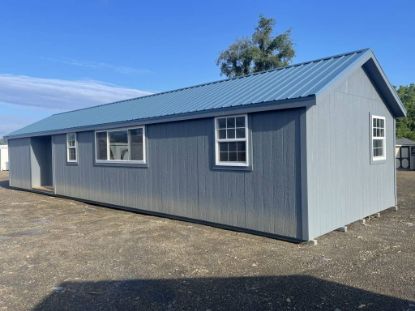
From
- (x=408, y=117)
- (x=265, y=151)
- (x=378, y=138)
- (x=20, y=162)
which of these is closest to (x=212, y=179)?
(x=265, y=151)

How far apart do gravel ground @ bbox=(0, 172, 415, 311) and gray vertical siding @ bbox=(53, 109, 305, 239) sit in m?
0.46

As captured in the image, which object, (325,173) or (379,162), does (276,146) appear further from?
(379,162)

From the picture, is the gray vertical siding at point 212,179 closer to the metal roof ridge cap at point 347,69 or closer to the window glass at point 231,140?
the window glass at point 231,140

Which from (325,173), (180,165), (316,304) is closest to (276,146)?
(325,173)

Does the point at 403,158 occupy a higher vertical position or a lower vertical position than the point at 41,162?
lower

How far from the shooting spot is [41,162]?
694 inches

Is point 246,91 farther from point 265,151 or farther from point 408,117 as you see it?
point 408,117

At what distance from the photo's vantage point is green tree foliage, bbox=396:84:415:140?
41406 millimetres

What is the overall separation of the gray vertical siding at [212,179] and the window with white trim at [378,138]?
3680mm

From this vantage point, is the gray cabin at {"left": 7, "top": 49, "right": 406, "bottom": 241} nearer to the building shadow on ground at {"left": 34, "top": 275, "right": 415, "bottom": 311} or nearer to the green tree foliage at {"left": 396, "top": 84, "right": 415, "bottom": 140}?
the building shadow on ground at {"left": 34, "top": 275, "right": 415, "bottom": 311}

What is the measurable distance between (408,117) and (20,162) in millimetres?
41362

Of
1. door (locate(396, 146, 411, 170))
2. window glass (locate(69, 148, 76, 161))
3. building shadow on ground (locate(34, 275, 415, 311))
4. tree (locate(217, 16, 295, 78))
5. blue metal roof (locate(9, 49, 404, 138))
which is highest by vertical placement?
tree (locate(217, 16, 295, 78))

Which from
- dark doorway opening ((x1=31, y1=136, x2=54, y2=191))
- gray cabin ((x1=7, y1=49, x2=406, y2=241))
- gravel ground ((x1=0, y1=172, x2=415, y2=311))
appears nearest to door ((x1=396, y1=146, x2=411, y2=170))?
gray cabin ((x1=7, y1=49, x2=406, y2=241))

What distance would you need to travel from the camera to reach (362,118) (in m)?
9.36
